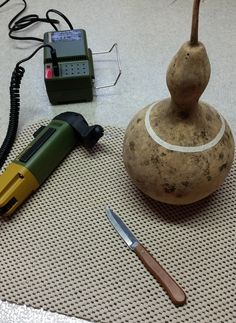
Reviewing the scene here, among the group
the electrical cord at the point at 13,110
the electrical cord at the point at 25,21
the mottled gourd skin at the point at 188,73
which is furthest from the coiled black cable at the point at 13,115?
the mottled gourd skin at the point at 188,73

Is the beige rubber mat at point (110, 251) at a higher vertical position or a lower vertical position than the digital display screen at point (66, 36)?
lower

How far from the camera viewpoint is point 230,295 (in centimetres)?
58

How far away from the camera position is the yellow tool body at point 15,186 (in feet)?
2.09

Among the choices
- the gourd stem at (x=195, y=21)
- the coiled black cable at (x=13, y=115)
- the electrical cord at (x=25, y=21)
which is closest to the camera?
the gourd stem at (x=195, y=21)

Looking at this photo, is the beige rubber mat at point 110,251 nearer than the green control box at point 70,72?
Yes

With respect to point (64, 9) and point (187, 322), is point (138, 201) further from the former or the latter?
point (64, 9)

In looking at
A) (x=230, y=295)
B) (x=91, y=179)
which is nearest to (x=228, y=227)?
(x=230, y=295)

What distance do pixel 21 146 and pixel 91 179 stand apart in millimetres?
148

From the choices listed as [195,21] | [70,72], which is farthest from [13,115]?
[195,21]

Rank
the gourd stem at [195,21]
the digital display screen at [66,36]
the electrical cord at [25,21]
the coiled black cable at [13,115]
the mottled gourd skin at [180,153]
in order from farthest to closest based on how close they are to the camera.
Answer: the electrical cord at [25,21], the digital display screen at [66,36], the coiled black cable at [13,115], the mottled gourd skin at [180,153], the gourd stem at [195,21]

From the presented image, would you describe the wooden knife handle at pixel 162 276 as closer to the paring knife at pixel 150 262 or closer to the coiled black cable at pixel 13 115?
the paring knife at pixel 150 262

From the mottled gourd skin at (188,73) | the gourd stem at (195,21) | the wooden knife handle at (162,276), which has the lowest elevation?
the wooden knife handle at (162,276)

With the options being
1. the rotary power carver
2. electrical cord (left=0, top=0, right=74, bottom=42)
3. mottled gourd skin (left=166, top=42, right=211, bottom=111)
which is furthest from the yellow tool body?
electrical cord (left=0, top=0, right=74, bottom=42)

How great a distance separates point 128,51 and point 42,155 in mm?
375
